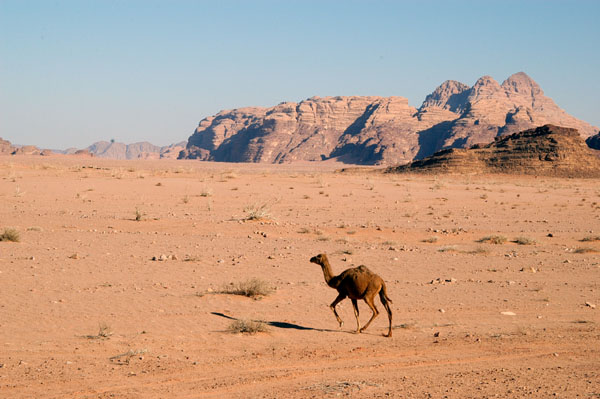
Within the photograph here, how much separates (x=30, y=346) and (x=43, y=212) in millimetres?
17292

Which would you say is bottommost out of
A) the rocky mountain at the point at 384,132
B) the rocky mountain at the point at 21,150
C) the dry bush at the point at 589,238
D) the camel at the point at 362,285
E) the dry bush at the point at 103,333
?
the dry bush at the point at 103,333

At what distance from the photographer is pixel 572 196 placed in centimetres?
4188

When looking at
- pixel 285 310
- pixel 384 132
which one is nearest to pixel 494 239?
pixel 285 310

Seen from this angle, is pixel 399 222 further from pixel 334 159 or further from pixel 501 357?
pixel 334 159

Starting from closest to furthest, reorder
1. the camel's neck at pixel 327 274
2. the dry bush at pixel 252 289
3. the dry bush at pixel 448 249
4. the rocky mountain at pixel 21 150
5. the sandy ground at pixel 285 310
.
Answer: the sandy ground at pixel 285 310
the camel's neck at pixel 327 274
the dry bush at pixel 252 289
the dry bush at pixel 448 249
the rocky mountain at pixel 21 150

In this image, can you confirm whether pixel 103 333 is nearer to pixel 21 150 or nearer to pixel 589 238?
pixel 589 238

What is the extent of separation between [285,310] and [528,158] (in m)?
72.2

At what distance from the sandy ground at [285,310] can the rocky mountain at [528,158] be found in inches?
2096

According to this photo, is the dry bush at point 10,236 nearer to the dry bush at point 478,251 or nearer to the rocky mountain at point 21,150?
the dry bush at point 478,251

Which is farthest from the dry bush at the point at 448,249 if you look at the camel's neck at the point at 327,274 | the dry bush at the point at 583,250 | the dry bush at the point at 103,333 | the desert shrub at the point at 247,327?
the dry bush at the point at 103,333

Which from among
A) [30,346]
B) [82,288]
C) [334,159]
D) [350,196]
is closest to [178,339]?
[30,346]

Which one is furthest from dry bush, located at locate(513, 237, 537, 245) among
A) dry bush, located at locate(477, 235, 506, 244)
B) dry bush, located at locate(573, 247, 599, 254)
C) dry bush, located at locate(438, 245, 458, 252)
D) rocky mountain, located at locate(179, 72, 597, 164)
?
rocky mountain, located at locate(179, 72, 597, 164)

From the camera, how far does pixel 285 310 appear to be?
34.2 feet

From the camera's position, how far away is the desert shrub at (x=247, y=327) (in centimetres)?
876
